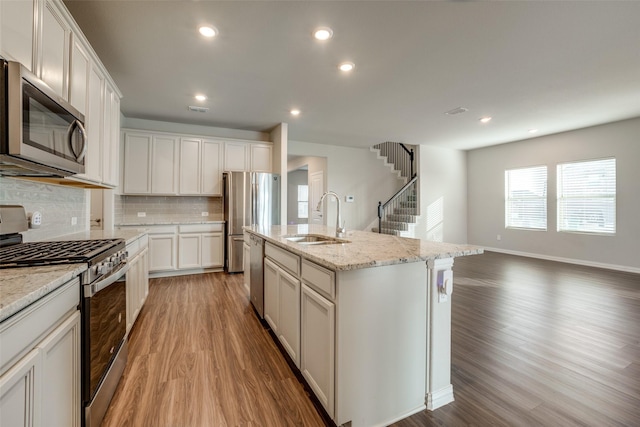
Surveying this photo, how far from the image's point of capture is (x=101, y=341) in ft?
4.81

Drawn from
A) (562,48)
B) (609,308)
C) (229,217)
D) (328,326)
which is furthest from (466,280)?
(229,217)

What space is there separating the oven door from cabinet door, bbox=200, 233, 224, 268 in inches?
117

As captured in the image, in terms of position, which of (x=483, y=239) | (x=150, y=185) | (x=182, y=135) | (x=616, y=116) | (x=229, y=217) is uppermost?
(x=616, y=116)

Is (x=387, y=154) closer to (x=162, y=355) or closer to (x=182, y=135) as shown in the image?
(x=182, y=135)

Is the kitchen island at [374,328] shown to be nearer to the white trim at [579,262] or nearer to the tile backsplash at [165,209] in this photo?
the tile backsplash at [165,209]

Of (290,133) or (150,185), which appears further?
(290,133)

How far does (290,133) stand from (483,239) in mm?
5709

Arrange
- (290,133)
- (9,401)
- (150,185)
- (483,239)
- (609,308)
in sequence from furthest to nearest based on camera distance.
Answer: (483,239)
(290,133)
(150,185)
(609,308)
(9,401)

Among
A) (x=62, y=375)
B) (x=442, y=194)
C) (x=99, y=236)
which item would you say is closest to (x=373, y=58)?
(x=99, y=236)

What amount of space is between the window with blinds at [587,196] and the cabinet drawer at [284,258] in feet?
21.0

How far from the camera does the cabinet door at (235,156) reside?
5.12m

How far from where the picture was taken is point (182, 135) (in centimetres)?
481

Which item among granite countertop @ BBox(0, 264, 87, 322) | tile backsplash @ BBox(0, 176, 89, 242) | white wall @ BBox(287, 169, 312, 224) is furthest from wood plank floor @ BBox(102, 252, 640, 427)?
white wall @ BBox(287, 169, 312, 224)

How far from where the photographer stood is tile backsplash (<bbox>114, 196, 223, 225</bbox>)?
15.5 ft
